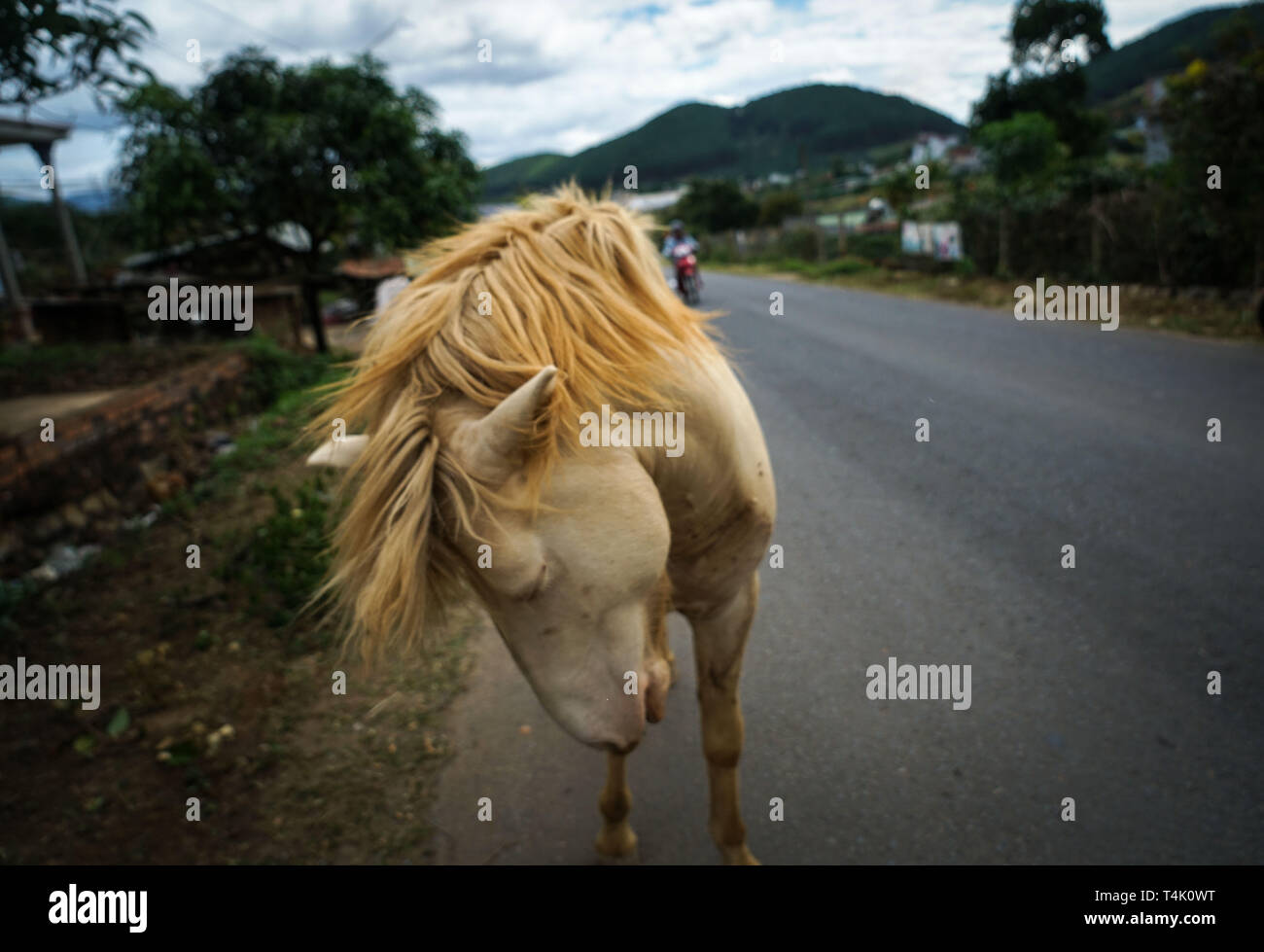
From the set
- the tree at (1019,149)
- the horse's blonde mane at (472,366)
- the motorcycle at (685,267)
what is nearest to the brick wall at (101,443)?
the horse's blonde mane at (472,366)

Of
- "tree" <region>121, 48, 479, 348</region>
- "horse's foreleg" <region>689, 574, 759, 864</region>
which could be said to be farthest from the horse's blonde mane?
"tree" <region>121, 48, 479, 348</region>

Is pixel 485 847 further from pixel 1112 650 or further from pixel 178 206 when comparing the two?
pixel 178 206

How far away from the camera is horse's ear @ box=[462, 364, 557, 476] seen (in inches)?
47.9

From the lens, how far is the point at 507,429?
1.26 m

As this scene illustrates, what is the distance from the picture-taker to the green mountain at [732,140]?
5641 mm

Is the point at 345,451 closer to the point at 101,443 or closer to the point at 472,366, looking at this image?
the point at 472,366

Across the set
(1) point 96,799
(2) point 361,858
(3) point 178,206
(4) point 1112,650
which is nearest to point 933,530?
(4) point 1112,650

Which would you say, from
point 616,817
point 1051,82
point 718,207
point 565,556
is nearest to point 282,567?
point 616,817

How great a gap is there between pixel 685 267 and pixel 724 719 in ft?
42.9

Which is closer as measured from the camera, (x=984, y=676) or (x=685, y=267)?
(x=984, y=676)

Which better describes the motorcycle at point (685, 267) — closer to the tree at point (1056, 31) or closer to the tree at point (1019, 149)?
the tree at point (1019, 149)

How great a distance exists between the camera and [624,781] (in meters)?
2.50

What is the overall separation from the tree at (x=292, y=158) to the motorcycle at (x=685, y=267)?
17.1 feet
